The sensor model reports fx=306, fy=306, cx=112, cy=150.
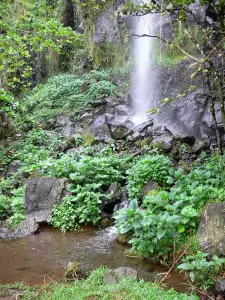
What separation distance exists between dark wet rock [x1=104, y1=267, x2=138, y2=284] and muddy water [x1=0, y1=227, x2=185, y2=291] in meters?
0.21

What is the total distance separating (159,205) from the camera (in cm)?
555

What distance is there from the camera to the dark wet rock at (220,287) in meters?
3.73

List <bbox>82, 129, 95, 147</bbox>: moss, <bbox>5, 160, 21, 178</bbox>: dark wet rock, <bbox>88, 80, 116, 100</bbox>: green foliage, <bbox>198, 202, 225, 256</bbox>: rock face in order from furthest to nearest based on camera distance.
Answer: <bbox>88, 80, 116, 100</bbox>: green foliage → <bbox>82, 129, 95, 147</bbox>: moss → <bbox>5, 160, 21, 178</bbox>: dark wet rock → <bbox>198, 202, 225, 256</bbox>: rock face

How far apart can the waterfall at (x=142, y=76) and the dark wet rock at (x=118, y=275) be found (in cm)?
1078

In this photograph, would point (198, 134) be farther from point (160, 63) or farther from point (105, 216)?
point (105, 216)

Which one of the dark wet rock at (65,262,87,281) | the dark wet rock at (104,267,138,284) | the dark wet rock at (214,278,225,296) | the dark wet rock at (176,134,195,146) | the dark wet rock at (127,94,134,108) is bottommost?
the dark wet rock at (65,262,87,281)

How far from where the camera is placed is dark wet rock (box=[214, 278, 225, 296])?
373cm

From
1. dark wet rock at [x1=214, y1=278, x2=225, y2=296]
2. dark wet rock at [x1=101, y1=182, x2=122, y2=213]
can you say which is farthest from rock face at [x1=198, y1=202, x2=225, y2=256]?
dark wet rock at [x1=101, y1=182, x2=122, y2=213]

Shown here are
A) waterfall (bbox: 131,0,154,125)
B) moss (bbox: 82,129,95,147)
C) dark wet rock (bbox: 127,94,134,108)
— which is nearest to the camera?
moss (bbox: 82,129,95,147)

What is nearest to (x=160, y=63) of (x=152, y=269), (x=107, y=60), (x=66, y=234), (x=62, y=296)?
(x=107, y=60)

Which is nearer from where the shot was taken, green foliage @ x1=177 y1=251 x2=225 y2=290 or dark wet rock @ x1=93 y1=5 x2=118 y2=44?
green foliage @ x1=177 y1=251 x2=225 y2=290

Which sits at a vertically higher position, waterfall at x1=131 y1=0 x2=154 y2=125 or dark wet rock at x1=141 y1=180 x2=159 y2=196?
waterfall at x1=131 y1=0 x2=154 y2=125

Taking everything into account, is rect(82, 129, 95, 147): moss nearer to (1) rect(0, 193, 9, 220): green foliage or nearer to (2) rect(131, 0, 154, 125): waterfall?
(2) rect(131, 0, 154, 125): waterfall

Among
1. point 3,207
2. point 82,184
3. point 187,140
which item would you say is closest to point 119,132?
point 187,140
